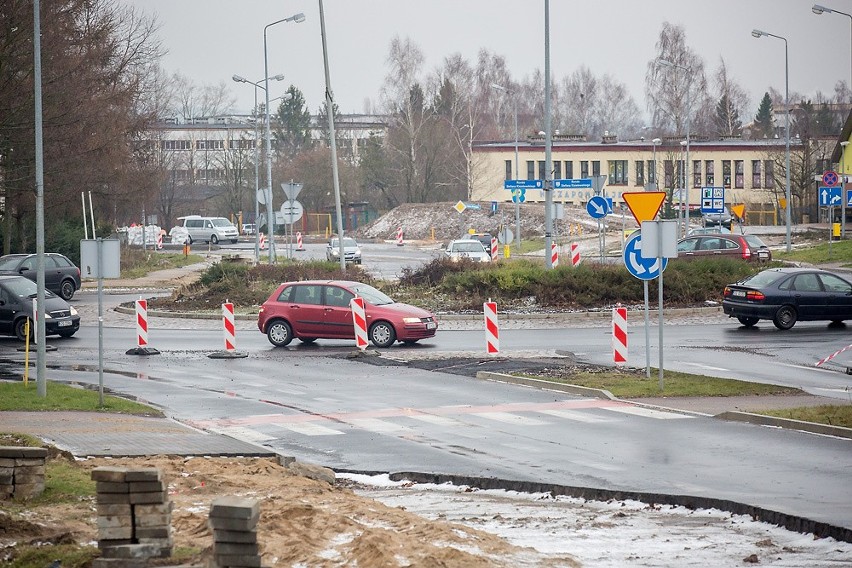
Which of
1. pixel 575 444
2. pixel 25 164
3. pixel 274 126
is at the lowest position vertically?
pixel 575 444

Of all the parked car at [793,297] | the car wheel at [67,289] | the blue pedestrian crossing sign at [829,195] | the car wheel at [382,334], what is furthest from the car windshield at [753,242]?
the car wheel at [67,289]

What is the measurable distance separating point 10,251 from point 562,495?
144 feet

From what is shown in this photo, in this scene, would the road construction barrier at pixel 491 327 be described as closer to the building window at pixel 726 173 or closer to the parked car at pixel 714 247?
the parked car at pixel 714 247

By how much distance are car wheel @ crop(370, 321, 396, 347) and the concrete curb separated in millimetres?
5260

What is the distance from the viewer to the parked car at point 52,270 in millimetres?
41188

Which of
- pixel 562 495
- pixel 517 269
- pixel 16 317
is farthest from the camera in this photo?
pixel 517 269

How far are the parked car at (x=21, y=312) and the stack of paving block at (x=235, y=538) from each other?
23440mm

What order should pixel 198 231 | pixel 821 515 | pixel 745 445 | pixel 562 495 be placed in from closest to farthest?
pixel 821 515 < pixel 562 495 < pixel 745 445 < pixel 198 231

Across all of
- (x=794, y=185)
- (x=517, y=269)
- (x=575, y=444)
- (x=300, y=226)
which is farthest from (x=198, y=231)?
(x=575, y=444)

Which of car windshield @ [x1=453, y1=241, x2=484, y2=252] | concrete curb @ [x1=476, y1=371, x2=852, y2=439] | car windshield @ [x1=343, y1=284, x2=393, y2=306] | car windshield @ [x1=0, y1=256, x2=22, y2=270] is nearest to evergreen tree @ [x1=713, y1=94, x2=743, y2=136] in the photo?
car windshield @ [x1=453, y1=241, x2=484, y2=252]

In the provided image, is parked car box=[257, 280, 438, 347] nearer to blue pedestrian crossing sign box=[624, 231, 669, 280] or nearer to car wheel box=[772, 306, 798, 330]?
blue pedestrian crossing sign box=[624, 231, 669, 280]

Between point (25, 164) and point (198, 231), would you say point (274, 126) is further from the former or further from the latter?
point (25, 164)

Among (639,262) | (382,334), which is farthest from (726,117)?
(639,262)

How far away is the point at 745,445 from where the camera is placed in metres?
15.1
